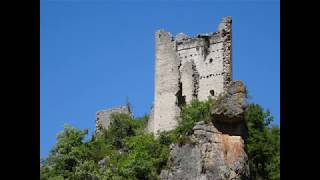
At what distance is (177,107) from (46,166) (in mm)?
8800

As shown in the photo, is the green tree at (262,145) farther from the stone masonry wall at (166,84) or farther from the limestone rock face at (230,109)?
the stone masonry wall at (166,84)

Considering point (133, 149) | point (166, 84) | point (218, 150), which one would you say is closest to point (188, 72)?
point (166, 84)

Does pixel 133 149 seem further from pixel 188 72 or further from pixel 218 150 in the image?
pixel 218 150

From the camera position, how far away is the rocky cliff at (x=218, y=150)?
25.6m

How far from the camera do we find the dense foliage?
3169 centimetres

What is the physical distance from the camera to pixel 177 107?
143 ft

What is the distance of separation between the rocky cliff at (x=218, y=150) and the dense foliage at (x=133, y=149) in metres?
0.69

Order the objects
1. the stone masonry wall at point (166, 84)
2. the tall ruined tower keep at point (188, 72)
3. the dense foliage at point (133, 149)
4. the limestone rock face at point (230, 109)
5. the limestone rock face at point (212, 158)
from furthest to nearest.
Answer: the stone masonry wall at point (166, 84), the tall ruined tower keep at point (188, 72), the dense foliage at point (133, 149), the limestone rock face at point (230, 109), the limestone rock face at point (212, 158)

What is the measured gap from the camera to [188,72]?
4441 cm

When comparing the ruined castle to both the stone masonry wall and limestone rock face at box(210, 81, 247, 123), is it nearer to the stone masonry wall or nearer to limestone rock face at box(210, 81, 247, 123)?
the stone masonry wall

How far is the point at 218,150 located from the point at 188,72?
19.0 meters

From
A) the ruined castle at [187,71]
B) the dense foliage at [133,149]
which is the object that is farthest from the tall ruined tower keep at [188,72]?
the dense foliage at [133,149]
